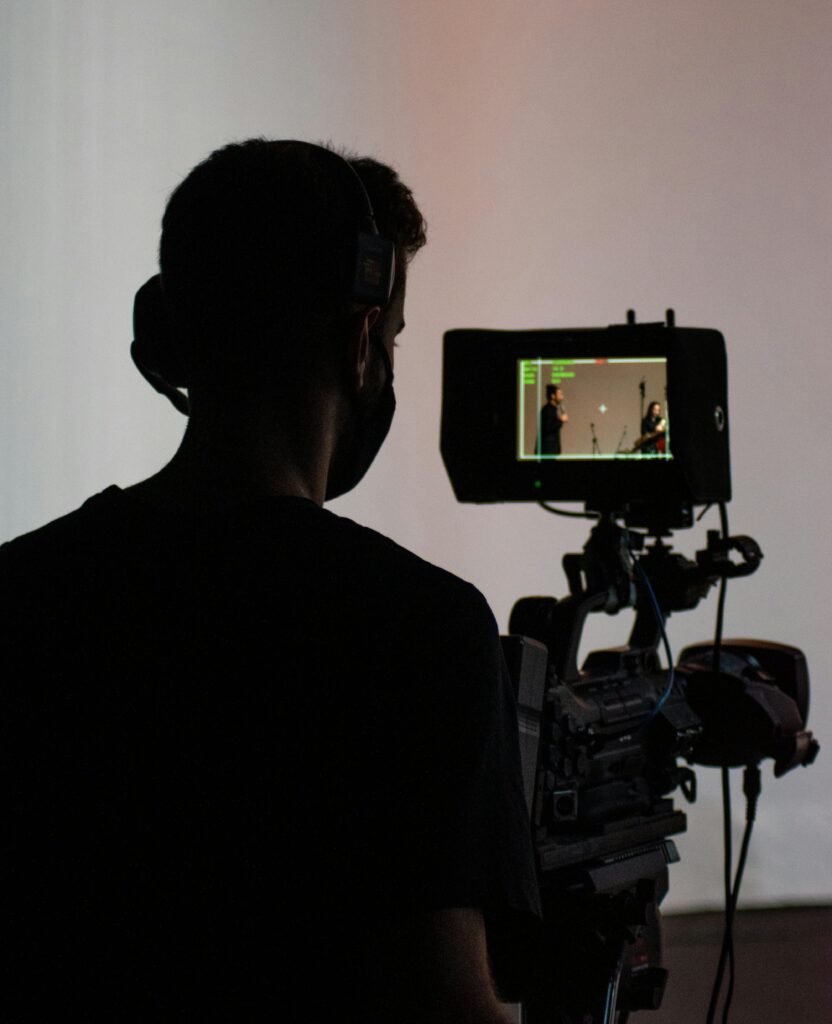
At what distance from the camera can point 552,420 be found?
4.78 ft

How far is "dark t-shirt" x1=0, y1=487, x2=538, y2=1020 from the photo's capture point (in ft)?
2.02

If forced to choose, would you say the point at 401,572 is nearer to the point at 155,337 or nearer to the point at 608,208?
the point at 155,337

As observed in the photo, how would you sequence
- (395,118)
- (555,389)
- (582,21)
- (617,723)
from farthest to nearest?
(582,21) < (395,118) < (555,389) < (617,723)

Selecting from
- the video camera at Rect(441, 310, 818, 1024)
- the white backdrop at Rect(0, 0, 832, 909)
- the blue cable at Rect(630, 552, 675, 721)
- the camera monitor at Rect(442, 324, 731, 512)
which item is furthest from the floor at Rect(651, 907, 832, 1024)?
the camera monitor at Rect(442, 324, 731, 512)

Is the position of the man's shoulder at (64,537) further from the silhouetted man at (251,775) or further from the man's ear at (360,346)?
the man's ear at (360,346)

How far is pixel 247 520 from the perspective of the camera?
25.9 inches

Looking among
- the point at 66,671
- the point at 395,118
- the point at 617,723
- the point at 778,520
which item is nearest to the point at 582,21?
the point at 395,118

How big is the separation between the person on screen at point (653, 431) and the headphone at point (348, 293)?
27.8 inches

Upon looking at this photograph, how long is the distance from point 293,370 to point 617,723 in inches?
27.1

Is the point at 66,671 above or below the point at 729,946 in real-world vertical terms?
above

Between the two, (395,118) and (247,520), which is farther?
(395,118)

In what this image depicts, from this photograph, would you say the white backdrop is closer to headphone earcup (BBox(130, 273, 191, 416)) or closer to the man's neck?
headphone earcup (BBox(130, 273, 191, 416))

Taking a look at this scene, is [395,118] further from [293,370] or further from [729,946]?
[293,370]

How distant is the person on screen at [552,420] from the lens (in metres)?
1.45
